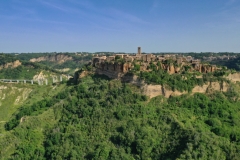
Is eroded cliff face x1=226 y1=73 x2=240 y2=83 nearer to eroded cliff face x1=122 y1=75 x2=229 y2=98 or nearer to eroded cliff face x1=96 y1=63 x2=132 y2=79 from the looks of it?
eroded cliff face x1=122 y1=75 x2=229 y2=98

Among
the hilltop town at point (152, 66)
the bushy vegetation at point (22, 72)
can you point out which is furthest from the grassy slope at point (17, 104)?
the bushy vegetation at point (22, 72)

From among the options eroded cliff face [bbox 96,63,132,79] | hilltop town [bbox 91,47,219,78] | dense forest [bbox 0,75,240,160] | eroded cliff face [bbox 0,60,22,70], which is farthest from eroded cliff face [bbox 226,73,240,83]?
eroded cliff face [bbox 0,60,22,70]

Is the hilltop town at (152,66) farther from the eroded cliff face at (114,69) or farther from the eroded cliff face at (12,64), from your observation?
the eroded cliff face at (12,64)

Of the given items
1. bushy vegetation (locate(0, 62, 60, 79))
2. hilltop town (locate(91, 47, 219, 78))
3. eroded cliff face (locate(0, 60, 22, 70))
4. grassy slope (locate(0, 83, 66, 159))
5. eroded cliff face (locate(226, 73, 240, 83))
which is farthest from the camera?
eroded cliff face (locate(0, 60, 22, 70))

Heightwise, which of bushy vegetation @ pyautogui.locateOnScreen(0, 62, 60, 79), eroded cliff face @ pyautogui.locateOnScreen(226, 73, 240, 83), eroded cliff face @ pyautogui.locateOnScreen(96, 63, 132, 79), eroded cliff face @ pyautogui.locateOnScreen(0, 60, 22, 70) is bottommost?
bushy vegetation @ pyautogui.locateOnScreen(0, 62, 60, 79)

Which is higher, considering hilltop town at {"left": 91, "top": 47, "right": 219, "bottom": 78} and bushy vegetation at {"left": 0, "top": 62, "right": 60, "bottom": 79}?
hilltop town at {"left": 91, "top": 47, "right": 219, "bottom": 78}

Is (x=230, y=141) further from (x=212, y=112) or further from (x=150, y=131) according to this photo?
(x=150, y=131)

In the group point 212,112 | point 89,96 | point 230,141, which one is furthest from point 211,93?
point 89,96

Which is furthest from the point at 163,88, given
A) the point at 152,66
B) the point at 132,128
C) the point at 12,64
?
the point at 12,64
